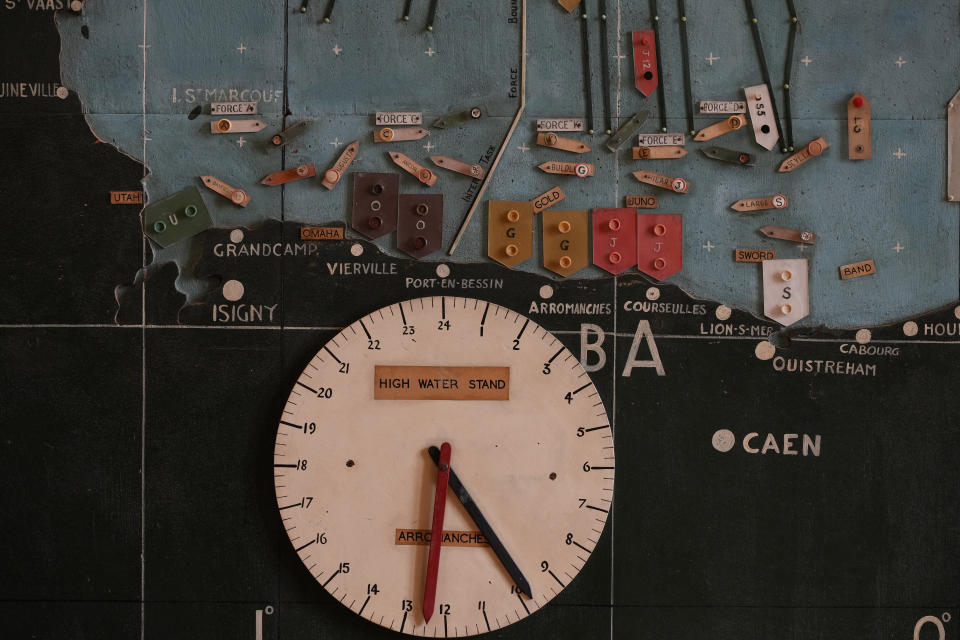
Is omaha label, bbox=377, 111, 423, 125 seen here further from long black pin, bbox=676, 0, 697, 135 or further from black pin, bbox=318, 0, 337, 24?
long black pin, bbox=676, 0, 697, 135

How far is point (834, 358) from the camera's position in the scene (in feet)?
5.95

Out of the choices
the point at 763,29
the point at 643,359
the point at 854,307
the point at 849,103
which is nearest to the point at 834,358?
the point at 854,307

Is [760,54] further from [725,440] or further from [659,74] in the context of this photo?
[725,440]

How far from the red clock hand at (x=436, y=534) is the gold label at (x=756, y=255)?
0.88m

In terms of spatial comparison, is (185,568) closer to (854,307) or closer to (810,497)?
(810,497)

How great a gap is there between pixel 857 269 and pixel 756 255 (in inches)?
10.1

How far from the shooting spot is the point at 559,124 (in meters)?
1.81

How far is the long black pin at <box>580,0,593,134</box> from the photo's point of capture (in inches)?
71.4

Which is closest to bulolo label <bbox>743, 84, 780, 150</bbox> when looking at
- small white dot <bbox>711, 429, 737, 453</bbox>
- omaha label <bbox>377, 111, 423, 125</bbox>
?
small white dot <bbox>711, 429, 737, 453</bbox>

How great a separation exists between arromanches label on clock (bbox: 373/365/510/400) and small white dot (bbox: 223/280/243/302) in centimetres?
40

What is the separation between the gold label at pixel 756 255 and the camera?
181cm

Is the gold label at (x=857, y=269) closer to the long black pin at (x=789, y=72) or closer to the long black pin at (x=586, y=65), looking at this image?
the long black pin at (x=789, y=72)

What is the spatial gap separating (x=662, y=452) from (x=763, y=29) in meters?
1.10

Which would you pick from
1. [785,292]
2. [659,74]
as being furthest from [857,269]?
[659,74]
